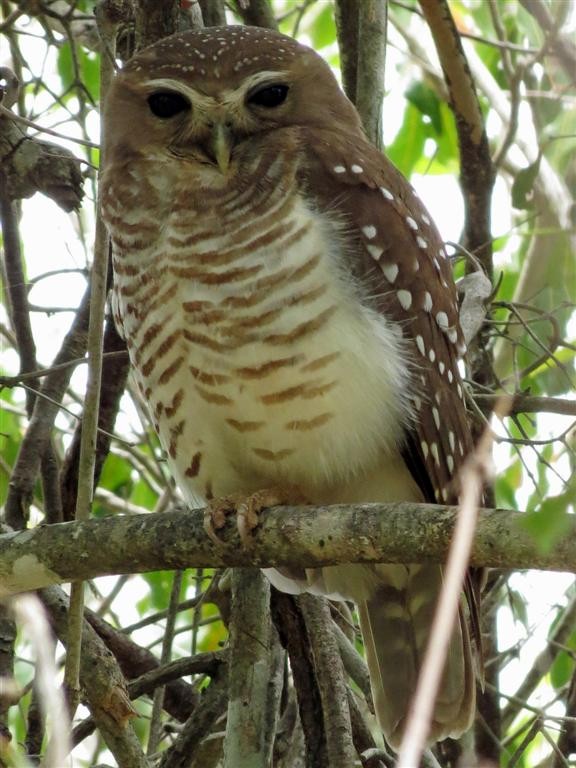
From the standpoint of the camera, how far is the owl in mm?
3031

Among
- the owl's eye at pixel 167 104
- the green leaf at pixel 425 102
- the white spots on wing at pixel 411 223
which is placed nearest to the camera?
the white spots on wing at pixel 411 223

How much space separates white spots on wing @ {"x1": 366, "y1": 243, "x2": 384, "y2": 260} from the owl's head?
42 cm

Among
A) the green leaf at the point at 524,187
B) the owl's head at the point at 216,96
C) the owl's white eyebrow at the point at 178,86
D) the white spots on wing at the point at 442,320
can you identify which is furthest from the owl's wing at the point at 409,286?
the green leaf at the point at 524,187

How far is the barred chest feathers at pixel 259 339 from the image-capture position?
2998mm

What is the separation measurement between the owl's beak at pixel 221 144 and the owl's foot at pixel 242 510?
33.9 inches

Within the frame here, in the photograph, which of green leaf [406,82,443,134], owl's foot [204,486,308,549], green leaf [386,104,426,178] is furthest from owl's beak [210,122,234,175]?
green leaf [386,104,426,178]

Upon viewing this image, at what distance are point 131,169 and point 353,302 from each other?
2.70ft

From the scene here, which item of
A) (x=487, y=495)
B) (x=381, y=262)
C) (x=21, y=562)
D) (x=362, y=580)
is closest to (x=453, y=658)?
(x=362, y=580)

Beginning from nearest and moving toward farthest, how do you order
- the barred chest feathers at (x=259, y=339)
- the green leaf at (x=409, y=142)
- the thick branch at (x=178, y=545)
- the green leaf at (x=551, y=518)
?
1. the green leaf at (x=551, y=518)
2. the thick branch at (x=178, y=545)
3. the barred chest feathers at (x=259, y=339)
4. the green leaf at (x=409, y=142)

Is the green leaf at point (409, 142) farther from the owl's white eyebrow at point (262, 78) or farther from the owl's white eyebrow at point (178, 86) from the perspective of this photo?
the owl's white eyebrow at point (178, 86)

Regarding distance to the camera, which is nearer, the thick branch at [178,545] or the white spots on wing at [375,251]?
the thick branch at [178,545]

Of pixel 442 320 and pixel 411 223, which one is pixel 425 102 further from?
pixel 442 320

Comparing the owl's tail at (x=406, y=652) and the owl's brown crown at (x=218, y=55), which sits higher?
the owl's brown crown at (x=218, y=55)

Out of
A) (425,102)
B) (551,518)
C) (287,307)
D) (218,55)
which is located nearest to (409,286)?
(287,307)
